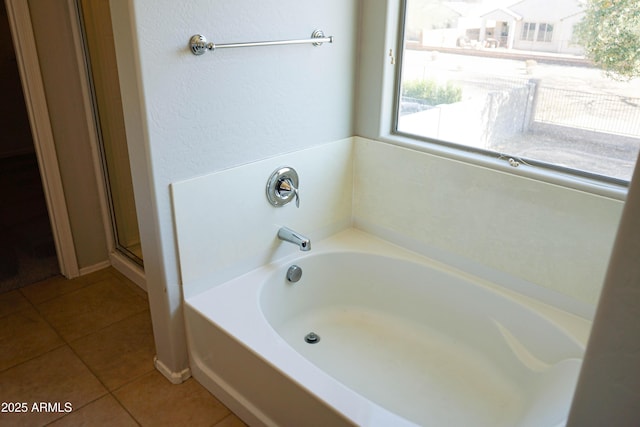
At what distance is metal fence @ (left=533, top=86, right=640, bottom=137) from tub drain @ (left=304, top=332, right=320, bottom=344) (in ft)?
4.10

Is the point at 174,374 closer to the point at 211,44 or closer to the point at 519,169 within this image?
the point at 211,44

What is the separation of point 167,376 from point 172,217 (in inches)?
28.4

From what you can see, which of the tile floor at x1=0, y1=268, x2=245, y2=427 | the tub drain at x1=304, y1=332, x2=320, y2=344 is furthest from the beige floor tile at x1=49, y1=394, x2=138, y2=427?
the tub drain at x1=304, y1=332, x2=320, y2=344

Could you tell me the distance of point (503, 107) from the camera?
198 centimetres

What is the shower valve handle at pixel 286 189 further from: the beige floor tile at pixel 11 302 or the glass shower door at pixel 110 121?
the beige floor tile at pixel 11 302

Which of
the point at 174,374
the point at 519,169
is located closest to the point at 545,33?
the point at 519,169

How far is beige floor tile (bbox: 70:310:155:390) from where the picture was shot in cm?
212

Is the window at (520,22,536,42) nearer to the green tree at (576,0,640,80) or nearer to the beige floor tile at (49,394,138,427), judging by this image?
the green tree at (576,0,640,80)

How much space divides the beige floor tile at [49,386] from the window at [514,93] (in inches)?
67.1

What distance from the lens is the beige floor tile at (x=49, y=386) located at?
1914 millimetres

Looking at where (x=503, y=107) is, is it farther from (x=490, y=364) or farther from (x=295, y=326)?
(x=295, y=326)

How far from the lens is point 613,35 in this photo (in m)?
1.62

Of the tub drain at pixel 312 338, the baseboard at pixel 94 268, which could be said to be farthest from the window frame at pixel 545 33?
the baseboard at pixel 94 268

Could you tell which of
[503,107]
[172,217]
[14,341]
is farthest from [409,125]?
[14,341]
